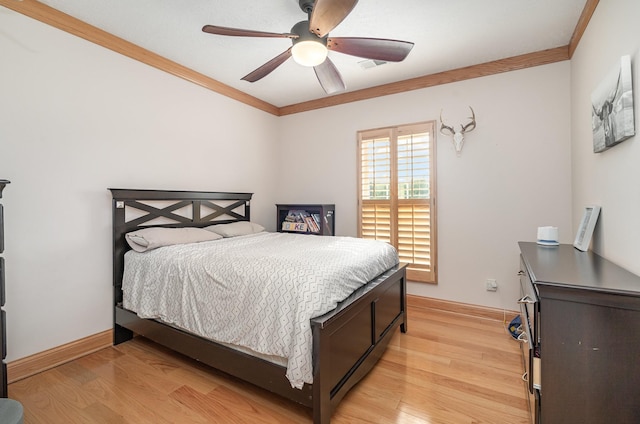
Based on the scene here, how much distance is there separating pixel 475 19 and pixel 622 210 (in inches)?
69.2

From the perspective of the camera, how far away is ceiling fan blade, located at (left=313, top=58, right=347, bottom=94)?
7.89ft

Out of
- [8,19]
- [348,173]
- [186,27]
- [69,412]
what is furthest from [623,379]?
[8,19]

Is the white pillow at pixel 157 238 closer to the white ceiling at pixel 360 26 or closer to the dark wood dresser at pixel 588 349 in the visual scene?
the white ceiling at pixel 360 26

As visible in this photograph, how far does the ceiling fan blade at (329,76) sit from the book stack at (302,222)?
182 centimetres

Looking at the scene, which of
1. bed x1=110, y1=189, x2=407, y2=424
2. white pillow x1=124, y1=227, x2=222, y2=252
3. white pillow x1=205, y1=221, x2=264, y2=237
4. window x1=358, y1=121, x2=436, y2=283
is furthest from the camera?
window x1=358, y1=121, x2=436, y2=283

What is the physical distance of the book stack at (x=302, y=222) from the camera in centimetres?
403

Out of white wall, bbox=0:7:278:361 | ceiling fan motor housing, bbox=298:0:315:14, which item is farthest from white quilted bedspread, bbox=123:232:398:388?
ceiling fan motor housing, bbox=298:0:315:14

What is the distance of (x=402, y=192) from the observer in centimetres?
360

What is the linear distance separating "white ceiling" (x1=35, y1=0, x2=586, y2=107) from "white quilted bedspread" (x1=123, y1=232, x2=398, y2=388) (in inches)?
72.2

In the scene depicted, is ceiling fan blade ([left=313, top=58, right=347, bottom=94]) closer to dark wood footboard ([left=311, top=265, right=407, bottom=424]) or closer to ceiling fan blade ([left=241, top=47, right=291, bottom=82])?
ceiling fan blade ([left=241, top=47, right=291, bottom=82])

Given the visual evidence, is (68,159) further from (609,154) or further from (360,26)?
(609,154)

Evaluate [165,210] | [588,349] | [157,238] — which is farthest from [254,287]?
[165,210]

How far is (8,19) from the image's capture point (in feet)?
6.82

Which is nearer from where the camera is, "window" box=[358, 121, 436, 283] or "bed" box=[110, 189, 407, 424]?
"bed" box=[110, 189, 407, 424]
